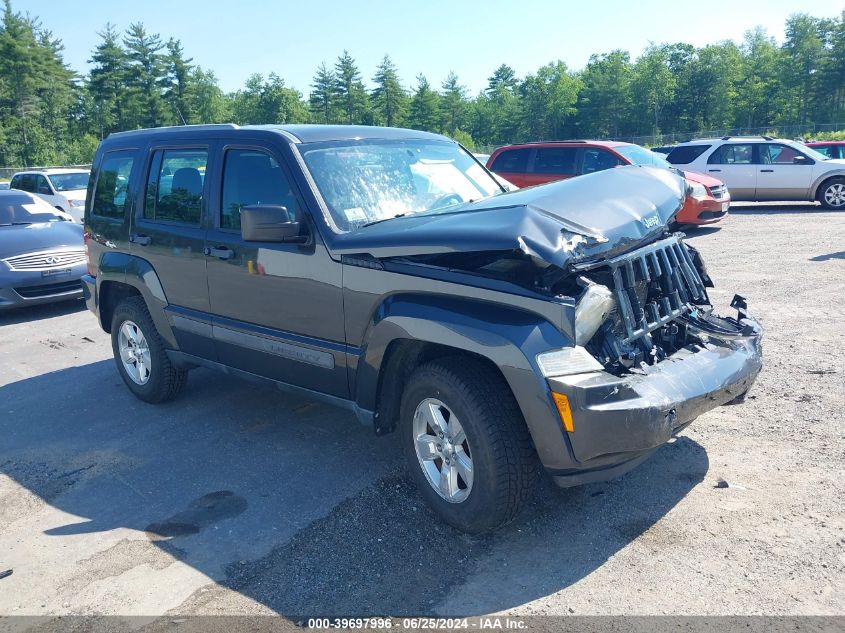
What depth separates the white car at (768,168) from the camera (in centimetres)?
1600

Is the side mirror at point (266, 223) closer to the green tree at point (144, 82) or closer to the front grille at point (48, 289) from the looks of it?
the front grille at point (48, 289)

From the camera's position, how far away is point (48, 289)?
948 centimetres

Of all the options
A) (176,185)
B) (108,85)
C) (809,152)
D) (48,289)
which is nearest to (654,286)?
(176,185)

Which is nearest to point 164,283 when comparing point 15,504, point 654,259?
point 15,504

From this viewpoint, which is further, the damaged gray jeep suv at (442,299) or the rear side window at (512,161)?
the rear side window at (512,161)

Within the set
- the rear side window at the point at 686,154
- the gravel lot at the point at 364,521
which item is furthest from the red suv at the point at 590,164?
the gravel lot at the point at 364,521

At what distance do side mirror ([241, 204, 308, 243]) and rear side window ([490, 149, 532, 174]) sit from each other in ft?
36.7

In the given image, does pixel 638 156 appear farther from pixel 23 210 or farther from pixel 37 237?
pixel 23 210

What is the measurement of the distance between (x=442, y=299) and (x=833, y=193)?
609 inches

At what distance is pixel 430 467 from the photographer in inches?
150

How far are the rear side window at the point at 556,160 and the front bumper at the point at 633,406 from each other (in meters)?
10.8

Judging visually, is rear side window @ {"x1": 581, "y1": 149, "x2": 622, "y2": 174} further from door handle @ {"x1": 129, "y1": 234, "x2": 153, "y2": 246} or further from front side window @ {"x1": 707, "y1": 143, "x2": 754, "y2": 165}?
door handle @ {"x1": 129, "y1": 234, "x2": 153, "y2": 246}

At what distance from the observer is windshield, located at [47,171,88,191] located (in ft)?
59.7

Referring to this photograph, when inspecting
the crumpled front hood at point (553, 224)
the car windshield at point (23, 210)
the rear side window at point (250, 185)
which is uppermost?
the rear side window at point (250, 185)
